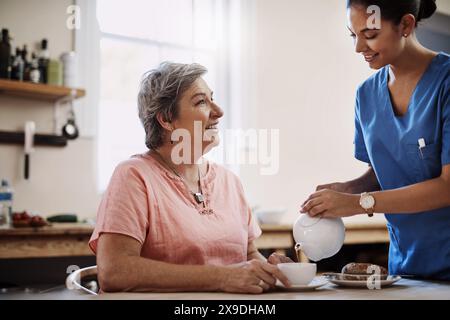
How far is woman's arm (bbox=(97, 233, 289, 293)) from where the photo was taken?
0.97m

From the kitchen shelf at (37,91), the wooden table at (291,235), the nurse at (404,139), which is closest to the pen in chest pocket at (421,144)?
the nurse at (404,139)

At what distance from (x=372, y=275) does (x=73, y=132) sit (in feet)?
5.71

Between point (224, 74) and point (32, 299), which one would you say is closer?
point (32, 299)

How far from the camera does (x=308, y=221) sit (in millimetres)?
1061

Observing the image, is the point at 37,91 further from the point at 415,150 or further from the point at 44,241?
the point at 415,150

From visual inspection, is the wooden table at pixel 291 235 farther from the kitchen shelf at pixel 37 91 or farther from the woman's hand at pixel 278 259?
the woman's hand at pixel 278 259

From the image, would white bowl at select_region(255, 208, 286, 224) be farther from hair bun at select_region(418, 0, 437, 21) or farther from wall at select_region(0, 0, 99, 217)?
hair bun at select_region(418, 0, 437, 21)

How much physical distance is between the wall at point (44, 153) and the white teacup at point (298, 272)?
168cm

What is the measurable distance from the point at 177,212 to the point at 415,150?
526 millimetres

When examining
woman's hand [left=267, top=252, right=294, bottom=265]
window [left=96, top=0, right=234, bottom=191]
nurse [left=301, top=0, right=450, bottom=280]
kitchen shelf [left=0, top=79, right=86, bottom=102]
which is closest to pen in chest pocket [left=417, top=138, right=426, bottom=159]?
nurse [left=301, top=0, right=450, bottom=280]

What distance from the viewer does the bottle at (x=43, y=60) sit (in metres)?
2.37
